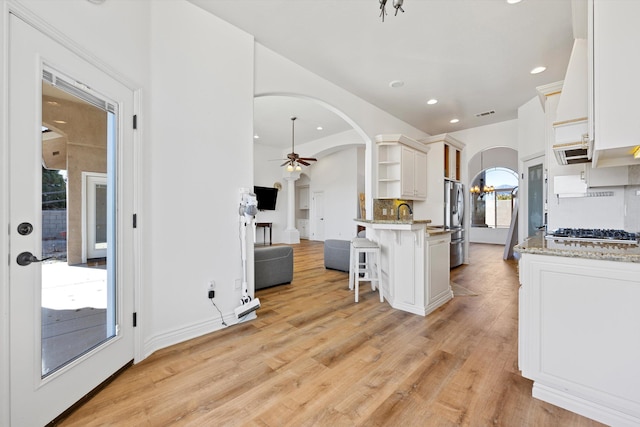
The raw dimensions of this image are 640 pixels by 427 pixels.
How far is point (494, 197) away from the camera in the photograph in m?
A: 9.90

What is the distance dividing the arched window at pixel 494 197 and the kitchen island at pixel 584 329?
893 centimetres

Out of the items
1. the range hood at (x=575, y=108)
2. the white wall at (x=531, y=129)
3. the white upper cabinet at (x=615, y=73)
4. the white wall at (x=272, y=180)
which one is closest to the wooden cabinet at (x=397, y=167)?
the white wall at (x=531, y=129)

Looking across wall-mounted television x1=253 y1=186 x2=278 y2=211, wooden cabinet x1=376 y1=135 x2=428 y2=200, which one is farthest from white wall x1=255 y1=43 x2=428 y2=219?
wall-mounted television x1=253 y1=186 x2=278 y2=211

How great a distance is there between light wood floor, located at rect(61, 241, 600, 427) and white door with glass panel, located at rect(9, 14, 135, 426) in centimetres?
29

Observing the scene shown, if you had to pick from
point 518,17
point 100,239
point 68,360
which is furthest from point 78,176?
point 518,17

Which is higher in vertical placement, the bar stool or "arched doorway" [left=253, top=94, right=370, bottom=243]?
"arched doorway" [left=253, top=94, right=370, bottom=243]

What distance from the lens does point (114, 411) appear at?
1.46 meters

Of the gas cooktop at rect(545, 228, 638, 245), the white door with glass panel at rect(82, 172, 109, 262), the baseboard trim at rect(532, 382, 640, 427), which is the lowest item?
the baseboard trim at rect(532, 382, 640, 427)

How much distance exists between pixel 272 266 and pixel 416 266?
2.04 metres

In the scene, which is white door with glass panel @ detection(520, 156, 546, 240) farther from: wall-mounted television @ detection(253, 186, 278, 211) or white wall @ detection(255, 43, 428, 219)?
wall-mounted television @ detection(253, 186, 278, 211)

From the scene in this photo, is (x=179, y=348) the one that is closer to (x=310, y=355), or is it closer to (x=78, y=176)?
(x=310, y=355)

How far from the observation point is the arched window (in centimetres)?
953

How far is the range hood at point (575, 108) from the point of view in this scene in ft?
6.49

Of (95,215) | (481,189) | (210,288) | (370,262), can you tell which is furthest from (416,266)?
(481,189)
